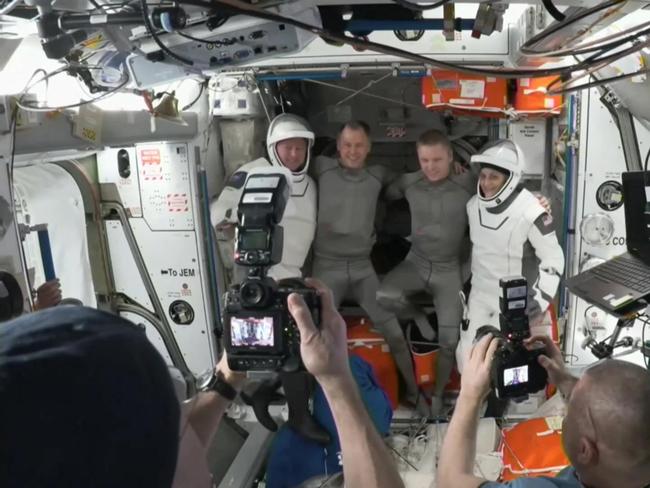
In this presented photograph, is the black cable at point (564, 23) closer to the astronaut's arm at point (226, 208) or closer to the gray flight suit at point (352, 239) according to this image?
the gray flight suit at point (352, 239)

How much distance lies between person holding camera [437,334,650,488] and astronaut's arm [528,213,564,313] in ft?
8.24

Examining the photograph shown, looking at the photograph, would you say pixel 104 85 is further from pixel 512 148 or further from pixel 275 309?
pixel 512 148

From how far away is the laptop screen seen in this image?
2.39m

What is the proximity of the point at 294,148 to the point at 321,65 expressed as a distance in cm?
70

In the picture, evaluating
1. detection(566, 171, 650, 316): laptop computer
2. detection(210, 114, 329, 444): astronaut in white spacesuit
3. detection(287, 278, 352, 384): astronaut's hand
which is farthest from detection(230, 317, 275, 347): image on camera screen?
detection(210, 114, 329, 444): astronaut in white spacesuit

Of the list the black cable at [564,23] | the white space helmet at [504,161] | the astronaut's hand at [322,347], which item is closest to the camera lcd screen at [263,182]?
the astronaut's hand at [322,347]

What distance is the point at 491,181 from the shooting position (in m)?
4.30

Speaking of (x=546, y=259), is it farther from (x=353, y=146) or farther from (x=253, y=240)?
(x=253, y=240)

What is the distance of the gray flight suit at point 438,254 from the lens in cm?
458

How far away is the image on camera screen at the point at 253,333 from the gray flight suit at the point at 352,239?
108 inches

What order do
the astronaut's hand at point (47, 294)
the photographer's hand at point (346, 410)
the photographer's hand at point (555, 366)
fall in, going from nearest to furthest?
the photographer's hand at point (346, 410), the photographer's hand at point (555, 366), the astronaut's hand at point (47, 294)

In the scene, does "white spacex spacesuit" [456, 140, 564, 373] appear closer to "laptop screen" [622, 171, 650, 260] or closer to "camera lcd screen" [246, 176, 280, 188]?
"laptop screen" [622, 171, 650, 260]

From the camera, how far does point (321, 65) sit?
4242 mm

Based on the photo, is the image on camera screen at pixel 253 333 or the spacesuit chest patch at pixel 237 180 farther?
the spacesuit chest patch at pixel 237 180
